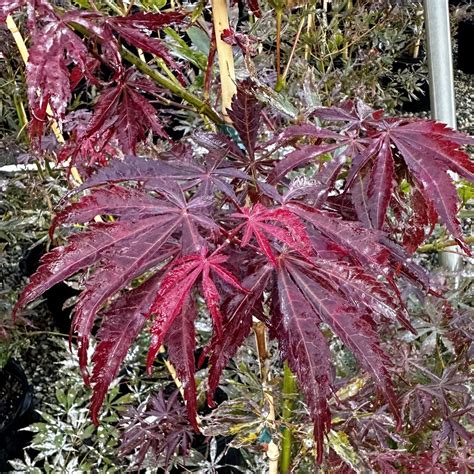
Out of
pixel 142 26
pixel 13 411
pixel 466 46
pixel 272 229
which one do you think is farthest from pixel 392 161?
pixel 466 46

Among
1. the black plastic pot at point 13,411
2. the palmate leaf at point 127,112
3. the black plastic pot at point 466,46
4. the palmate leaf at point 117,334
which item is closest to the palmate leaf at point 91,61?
the palmate leaf at point 127,112

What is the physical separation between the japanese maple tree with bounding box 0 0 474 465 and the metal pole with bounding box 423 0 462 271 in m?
0.24

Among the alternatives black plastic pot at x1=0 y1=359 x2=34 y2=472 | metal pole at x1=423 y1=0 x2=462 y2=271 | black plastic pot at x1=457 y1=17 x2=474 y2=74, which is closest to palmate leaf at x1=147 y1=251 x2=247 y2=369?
metal pole at x1=423 y1=0 x2=462 y2=271

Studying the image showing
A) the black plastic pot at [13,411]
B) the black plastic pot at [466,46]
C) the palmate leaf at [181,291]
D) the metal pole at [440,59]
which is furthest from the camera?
the black plastic pot at [466,46]

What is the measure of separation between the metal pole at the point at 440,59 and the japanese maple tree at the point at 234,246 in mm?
236

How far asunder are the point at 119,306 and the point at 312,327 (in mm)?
152

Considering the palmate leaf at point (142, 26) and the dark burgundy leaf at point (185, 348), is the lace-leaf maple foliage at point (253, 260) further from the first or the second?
the palmate leaf at point (142, 26)

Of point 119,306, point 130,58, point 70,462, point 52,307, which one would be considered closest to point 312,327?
point 119,306

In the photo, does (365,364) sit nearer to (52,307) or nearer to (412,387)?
(412,387)

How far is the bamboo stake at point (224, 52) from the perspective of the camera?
594 mm

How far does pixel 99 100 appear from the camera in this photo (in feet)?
2.14

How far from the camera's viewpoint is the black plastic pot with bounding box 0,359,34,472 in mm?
1392

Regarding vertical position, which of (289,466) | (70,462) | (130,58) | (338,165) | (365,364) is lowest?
(70,462)

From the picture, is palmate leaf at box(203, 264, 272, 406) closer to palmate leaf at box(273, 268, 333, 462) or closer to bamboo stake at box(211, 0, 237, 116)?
palmate leaf at box(273, 268, 333, 462)
